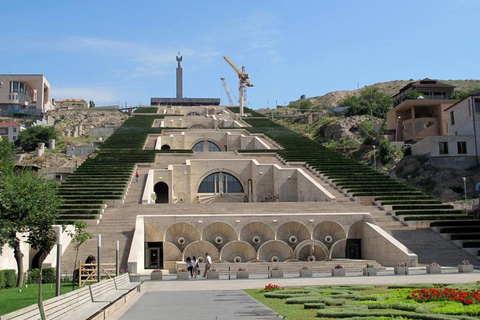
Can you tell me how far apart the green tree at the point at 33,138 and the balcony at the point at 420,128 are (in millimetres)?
53714

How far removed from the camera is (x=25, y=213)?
21688mm

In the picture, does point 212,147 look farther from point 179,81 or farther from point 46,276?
point 179,81

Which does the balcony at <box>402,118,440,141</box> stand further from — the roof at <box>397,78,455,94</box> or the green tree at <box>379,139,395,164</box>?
the roof at <box>397,78,455,94</box>

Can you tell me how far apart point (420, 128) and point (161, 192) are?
39.1 metres

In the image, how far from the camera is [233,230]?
29078mm

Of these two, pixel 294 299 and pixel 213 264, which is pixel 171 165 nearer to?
pixel 213 264

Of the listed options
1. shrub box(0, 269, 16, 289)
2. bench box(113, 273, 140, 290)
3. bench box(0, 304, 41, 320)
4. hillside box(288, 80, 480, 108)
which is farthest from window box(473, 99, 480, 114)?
hillside box(288, 80, 480, 108)

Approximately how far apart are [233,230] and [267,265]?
366cm

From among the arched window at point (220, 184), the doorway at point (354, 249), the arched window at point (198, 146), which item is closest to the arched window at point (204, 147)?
the arched window at point (198, 146)

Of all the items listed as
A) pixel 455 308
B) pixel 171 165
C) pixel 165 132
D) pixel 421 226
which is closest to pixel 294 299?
pixel 455 308

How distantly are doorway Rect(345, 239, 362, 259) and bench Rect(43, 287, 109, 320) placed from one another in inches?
794

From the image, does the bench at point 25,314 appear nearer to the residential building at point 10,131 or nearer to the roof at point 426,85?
the roof at point 426,85

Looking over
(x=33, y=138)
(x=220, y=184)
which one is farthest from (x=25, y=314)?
(x=33, y=138)

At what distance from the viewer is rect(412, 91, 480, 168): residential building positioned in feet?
172
